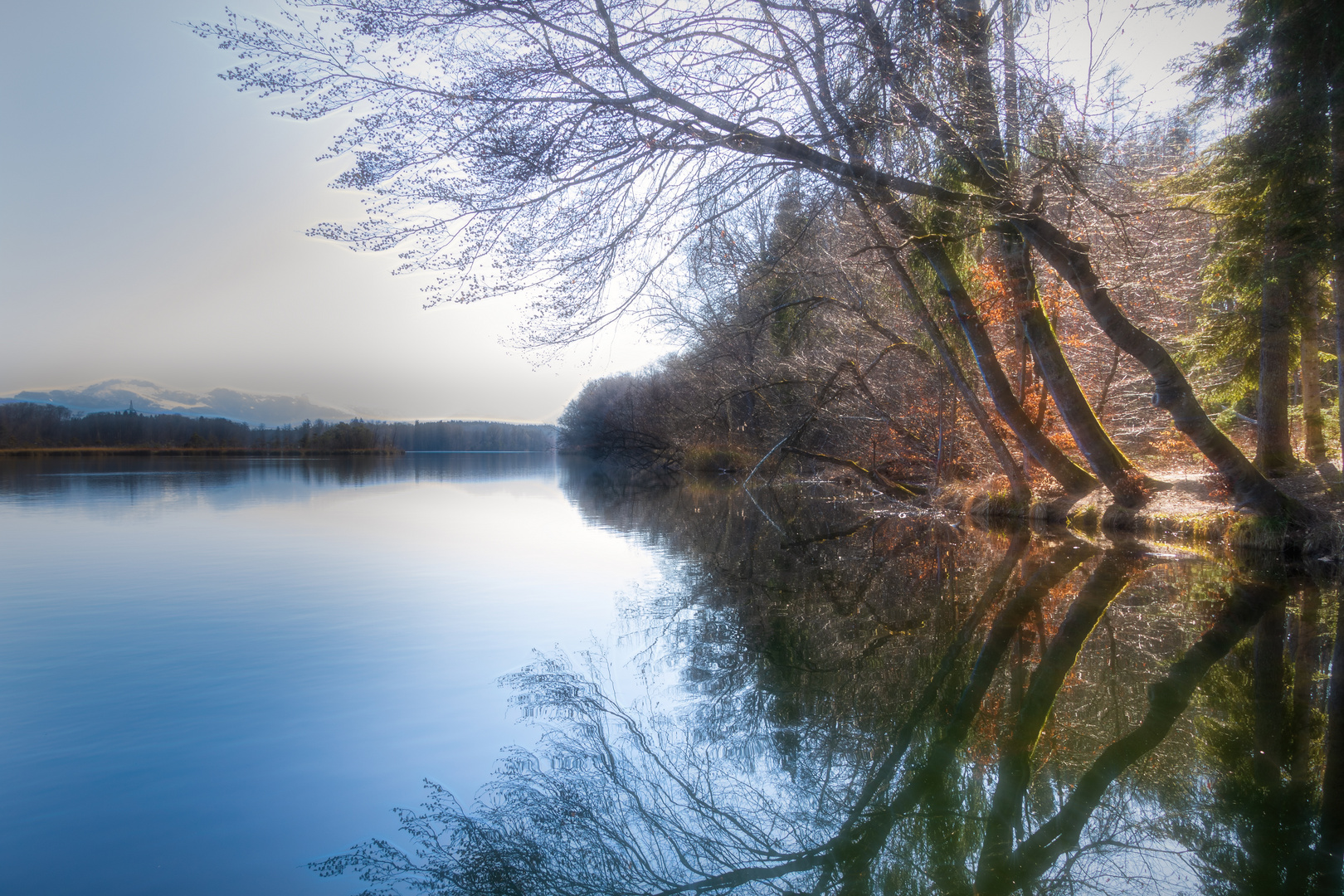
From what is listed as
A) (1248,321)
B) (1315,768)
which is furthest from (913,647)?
(1248,321)

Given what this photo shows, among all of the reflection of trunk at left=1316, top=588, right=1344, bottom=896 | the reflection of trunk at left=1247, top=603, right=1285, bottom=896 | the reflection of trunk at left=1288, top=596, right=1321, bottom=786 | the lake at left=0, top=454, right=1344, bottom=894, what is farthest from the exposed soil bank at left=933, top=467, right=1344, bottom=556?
the reflection of trunk at left=1316, top=588, right=1344, bottom=896

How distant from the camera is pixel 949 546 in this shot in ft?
30.5

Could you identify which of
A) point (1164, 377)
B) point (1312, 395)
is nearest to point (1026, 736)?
point (1164, 377)

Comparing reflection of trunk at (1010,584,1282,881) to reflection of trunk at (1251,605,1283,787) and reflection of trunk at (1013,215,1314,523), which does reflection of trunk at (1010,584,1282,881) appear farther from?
reflection of trunk at (1013,215,1314,523)

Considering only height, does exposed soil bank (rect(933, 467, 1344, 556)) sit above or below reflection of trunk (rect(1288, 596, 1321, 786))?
above

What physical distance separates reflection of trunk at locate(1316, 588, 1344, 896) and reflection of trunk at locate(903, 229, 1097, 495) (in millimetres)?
6972

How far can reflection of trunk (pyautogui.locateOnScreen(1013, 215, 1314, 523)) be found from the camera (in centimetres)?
777

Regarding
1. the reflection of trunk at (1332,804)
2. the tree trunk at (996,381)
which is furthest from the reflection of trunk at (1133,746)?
the tree trunk at (996,381)

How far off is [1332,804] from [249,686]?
15.9 feet

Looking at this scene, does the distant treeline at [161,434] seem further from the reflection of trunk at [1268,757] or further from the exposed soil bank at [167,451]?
the reflection of trunk at [1268,757]

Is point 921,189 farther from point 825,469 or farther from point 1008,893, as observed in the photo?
point 825,469

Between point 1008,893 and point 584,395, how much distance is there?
60967 millimetres

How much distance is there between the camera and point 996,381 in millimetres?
10352

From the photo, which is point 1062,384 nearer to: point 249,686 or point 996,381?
point 996,381
